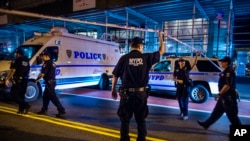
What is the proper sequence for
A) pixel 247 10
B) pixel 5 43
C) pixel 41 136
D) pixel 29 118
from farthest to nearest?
pixel 5 43, pixel 247 10, pixel 29 118, pixel 41 136

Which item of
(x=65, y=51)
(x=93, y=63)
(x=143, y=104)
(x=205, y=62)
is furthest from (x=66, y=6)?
(x=143, y=104)

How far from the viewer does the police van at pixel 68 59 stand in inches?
394

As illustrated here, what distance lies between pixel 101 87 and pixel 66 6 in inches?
286

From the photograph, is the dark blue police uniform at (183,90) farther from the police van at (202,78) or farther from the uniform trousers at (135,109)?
the uniform trousers at (135,109)

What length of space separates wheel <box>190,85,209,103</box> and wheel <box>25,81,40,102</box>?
602cm

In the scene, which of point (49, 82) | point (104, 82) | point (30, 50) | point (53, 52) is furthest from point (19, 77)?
point (104, 82)

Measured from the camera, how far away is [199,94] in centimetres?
1066

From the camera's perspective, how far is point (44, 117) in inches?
286

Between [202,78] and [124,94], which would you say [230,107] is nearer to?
[124,94]

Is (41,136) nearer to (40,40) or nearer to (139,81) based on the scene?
(139,81)

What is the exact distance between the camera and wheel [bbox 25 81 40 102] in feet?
31.7

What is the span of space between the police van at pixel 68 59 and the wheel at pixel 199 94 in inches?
196

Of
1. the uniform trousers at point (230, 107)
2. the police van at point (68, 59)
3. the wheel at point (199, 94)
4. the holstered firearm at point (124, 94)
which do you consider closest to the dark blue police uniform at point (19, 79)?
the police van at point (68, 59)

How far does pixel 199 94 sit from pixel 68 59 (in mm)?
5574
